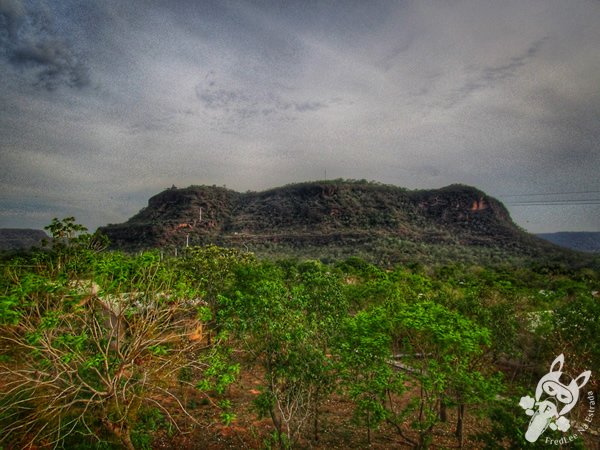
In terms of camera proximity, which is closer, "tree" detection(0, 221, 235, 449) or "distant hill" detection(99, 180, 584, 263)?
"tree" detection(0, 221, 235, 449)

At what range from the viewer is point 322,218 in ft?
308

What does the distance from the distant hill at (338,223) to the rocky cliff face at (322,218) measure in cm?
25

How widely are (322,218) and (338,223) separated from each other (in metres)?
5.15

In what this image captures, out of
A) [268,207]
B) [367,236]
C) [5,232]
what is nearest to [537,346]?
[367,236]

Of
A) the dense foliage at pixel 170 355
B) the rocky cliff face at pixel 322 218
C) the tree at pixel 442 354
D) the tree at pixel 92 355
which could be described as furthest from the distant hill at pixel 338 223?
the tree at pixel 92 355

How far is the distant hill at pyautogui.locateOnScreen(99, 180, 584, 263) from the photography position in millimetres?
73625

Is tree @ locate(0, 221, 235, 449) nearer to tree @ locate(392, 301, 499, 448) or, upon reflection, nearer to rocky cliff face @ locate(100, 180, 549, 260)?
tree @ locate(392, 301, 499, 448)

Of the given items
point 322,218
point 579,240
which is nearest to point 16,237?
point 322,218

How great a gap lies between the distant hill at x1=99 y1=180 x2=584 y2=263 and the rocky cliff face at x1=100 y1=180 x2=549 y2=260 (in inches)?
9.8

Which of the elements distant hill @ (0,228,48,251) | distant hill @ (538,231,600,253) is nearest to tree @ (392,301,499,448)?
distant hill @ (0,228,48,251)

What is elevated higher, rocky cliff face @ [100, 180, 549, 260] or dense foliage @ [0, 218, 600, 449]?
rocky cliff face @ [100, 180, 549, 260]

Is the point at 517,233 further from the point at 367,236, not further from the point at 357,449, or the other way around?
the point at 357,449

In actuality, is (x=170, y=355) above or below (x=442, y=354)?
below

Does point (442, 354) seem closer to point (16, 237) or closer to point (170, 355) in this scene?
point (170, 355)
